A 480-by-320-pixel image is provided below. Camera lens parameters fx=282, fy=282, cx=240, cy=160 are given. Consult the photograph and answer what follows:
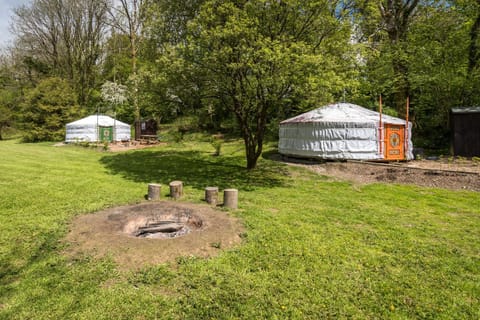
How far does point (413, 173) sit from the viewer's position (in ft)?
28.4

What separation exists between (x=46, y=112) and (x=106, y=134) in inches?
209

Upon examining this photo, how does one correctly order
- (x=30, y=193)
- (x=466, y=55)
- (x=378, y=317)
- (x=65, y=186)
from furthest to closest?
(x=466, y=55) → (x=65, y=186) → (x=30, y=193) → (x=378, y=317)

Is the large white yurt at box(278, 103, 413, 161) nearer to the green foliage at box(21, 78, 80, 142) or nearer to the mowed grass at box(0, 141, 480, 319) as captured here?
the mowed grass at box(0, 141, 480, 319)

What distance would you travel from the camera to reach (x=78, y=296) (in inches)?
105

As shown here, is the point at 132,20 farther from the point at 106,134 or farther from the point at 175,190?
the point at 175,190

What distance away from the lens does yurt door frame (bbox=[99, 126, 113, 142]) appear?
773 inches

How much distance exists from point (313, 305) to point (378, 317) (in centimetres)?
57

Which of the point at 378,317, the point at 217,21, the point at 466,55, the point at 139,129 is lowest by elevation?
the point at 378,317

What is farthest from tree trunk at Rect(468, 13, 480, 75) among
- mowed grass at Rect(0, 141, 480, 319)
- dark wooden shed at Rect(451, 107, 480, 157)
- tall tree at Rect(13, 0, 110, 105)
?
tall tree at Rect(13, 0, 110, 105)

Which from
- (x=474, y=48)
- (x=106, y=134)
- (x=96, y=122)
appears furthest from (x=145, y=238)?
(x=96, y=122)

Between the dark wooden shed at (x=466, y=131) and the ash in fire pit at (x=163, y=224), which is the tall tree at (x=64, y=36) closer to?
the ash in fire pit at (x=163, y=224)

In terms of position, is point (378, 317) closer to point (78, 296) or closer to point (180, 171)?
point (78, 296)

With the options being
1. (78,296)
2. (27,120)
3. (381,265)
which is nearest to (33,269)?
(78,296)

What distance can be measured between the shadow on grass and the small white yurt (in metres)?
8.00
